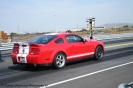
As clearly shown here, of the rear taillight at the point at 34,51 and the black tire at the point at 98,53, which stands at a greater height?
the rear taillight at the point at 34,51

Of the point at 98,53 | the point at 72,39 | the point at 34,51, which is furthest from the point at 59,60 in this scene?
the point at 98,53

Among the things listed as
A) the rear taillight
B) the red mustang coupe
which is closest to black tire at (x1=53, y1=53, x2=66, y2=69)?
the red mustang coupe

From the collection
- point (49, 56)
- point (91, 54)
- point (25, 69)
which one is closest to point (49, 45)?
point (49, 56)

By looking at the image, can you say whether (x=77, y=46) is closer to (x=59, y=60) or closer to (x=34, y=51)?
(x=59, y=60)

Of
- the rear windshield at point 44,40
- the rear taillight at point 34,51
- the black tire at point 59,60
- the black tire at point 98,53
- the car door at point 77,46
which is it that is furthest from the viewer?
the black tire at point 98,53

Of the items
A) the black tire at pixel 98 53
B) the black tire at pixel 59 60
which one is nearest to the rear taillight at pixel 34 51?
the black tire at pixel 59 60

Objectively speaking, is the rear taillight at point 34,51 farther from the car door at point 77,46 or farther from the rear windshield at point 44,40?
the car door at point 77,46

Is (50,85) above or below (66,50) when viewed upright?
below

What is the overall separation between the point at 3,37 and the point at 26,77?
70.8ft

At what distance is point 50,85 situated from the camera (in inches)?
234

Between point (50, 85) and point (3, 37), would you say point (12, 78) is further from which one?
point (3, 37)

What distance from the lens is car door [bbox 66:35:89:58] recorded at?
9.09m

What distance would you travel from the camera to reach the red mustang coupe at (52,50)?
7812mm

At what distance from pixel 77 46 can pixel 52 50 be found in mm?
1556
